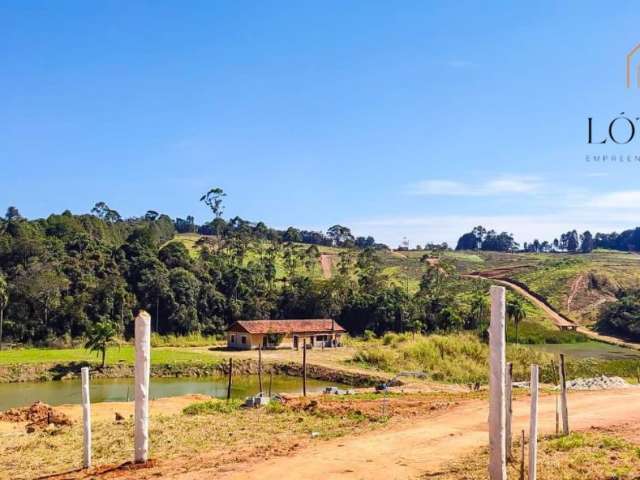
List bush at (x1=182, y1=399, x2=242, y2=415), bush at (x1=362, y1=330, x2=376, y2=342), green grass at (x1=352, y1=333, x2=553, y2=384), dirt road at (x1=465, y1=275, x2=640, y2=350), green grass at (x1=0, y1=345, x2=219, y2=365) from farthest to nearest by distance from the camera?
1. dirt road at (x1=465, y1=275, x2=640, y2=350)
2. bush at (x1=362, y1=330, x2=376, y2=342)
3. green grass at (x1=0, y1=345, x2=219, y2=365)
4. green grass at (x1=352, y1=333, x2=553, y2=384)
5. bush at (x1=182, y1=399, x2=242, y2=415)

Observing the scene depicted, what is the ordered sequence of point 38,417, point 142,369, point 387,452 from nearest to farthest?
point 142,369 → point 387,452 → point 38,417

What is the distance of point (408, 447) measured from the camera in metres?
13.5

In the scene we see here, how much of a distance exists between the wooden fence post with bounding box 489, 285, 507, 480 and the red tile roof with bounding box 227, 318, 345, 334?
4652 centimetres

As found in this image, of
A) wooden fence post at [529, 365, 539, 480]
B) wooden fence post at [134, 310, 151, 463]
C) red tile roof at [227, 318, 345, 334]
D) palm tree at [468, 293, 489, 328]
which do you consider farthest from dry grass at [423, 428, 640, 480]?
palm tree at [468, 293, 489, 328]

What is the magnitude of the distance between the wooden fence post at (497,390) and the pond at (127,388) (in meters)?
26.5

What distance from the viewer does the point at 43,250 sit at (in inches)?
2525

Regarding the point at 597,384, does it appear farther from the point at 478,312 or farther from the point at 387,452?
the point at 478,312

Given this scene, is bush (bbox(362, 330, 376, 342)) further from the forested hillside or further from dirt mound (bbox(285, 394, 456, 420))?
dirt mound (bbox(285, 394, 456, 420))

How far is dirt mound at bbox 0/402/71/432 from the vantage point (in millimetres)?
20078

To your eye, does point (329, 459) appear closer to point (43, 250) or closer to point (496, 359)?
point (496, 359)

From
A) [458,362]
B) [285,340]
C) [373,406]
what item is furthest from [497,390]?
[285,340]

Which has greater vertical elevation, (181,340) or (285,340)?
(285,340)

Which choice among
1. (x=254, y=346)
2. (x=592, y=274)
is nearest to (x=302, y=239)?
(x=592, y=274)

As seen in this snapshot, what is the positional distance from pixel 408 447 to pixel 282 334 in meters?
43.1
